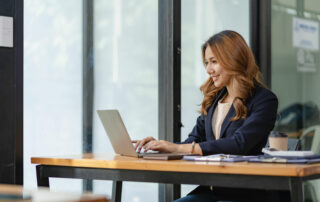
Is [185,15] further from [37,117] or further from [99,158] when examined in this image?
[99,158]

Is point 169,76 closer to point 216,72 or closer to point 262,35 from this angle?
point 216,72

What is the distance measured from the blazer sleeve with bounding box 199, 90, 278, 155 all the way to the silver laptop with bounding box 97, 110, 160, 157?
35 cm

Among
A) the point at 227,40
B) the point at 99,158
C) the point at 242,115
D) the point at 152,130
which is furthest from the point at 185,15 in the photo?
the point at 99,158

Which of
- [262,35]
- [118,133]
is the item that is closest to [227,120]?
[118,133]

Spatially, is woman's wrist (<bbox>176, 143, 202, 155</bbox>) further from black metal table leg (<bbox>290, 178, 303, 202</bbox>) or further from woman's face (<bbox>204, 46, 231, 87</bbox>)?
black metal table leg (<bbox>290, 178, 303, 202</bbox>)

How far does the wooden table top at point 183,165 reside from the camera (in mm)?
2150

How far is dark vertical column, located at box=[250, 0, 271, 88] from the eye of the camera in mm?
5273

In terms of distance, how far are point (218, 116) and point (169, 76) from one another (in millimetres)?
1078

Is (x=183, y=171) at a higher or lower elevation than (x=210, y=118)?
lower

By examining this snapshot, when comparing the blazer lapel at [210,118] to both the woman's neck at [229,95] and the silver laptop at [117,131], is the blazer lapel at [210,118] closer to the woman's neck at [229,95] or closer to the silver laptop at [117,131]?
the woman's neck at [229,95]

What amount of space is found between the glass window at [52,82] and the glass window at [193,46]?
909 mm

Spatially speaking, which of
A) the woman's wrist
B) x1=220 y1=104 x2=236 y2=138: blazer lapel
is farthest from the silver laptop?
x1=220 y1=104 x2=236 y2=138: blazer lapel

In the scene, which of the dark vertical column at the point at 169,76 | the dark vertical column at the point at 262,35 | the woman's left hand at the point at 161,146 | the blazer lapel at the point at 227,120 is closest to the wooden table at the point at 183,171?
the woman's left hand at the point at 161,146

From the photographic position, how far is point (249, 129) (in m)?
2.85
